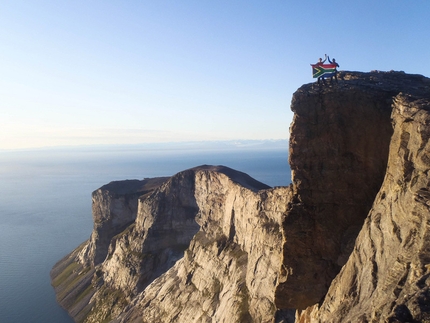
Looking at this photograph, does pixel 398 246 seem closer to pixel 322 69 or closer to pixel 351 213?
pixel 351 213

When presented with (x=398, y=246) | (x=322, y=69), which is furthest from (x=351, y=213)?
(x=322, y=69)

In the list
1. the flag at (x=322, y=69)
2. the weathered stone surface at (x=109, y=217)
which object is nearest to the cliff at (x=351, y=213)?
the flag at (x=322, y=69)

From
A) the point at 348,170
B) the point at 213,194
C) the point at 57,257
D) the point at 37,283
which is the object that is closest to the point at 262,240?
the point at 213,194

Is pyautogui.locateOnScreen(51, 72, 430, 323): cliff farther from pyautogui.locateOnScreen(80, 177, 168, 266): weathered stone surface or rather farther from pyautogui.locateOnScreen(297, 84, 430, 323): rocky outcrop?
pyautogui.locateOnScreen(80, 177, 168, 266): weathered stone surface

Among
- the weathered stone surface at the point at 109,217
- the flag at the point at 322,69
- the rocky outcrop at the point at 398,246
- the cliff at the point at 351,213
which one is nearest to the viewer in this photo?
the rocky outcrop at the point at 398,246

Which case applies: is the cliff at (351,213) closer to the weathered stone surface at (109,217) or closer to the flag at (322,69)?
the flag at (322,69)

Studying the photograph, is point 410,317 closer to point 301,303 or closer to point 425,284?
point 425,284

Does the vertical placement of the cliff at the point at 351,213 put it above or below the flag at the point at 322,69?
below

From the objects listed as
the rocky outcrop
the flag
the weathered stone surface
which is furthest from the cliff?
the weathered stone surface

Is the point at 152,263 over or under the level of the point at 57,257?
over

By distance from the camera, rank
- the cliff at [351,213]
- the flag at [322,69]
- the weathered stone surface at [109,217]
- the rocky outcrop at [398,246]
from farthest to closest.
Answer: the weathered stone surface at [109,217]
the flag at [322,69]
the cliff at [351,213]
the rocky outcrop at [398,246]

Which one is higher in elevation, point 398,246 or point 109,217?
point 398,246
